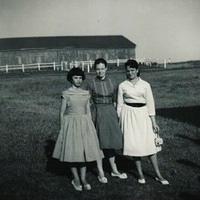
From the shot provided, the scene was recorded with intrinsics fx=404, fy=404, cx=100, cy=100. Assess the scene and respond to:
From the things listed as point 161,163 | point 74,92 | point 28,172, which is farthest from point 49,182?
point 161,163

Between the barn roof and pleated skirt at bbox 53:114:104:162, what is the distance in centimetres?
5720

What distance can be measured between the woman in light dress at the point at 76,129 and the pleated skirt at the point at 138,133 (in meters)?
0.53

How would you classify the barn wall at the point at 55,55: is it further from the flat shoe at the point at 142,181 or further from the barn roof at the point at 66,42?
the flat shoe at the point at 142,181

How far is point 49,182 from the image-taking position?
270 inches

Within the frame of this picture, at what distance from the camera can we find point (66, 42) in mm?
67312

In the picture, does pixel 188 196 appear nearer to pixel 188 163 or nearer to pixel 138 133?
pixel 138 133

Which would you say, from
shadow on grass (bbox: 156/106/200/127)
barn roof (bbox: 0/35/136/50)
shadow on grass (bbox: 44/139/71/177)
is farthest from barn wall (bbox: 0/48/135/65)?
shadow on grass (bbox: 44/139/71/177)

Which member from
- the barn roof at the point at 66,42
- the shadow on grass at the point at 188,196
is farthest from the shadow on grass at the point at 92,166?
the barn roof at the point at 66,42

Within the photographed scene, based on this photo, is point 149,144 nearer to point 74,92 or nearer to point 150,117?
point 150,117

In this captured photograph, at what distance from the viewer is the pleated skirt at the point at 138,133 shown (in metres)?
6.38

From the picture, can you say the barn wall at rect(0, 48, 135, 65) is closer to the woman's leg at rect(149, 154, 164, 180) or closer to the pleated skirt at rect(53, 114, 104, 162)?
the pleated skirt at rect(53, 114, 104, 162)

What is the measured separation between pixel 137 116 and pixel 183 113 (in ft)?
25.0

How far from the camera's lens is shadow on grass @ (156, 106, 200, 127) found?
40.3 ft

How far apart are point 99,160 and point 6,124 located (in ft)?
22.8
